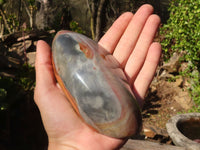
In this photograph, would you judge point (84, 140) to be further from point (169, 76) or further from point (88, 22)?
point (88, 22)

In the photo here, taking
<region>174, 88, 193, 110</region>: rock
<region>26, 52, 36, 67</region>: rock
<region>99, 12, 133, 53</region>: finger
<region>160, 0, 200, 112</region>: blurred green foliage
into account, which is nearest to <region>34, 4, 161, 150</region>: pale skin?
<region>99, 12, 133, 53</region>: finger

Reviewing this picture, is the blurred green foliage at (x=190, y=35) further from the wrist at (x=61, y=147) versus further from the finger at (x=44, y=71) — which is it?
the wrist at (x=61, y=147)

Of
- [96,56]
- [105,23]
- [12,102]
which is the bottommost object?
[12,102]

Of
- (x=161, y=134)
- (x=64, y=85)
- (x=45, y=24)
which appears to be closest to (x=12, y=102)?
(x=64, y=85)

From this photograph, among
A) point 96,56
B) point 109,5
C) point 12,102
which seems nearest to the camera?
point 96,56

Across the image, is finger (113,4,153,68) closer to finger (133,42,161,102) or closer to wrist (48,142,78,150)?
finger (133,42,161,102)

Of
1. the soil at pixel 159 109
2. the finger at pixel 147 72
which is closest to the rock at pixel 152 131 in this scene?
the soil at pixel 159 109

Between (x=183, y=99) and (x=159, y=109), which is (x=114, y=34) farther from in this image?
(x=183, y=99)
